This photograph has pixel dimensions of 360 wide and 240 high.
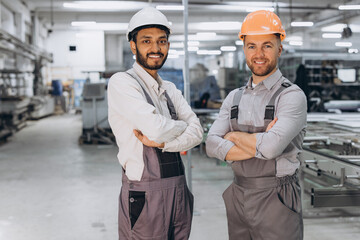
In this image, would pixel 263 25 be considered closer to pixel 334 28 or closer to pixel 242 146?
pixel 242 146

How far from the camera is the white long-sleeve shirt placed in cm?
175

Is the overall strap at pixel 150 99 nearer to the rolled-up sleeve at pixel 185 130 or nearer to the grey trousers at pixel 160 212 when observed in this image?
the rolled-up sleeve at pixel 185 130

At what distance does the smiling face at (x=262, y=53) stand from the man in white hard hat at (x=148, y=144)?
1.42 feet

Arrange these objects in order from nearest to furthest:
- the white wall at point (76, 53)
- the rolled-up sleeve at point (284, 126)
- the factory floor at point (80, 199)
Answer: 1. the rolled-up sleeve at point (284, 126)
2. the factory floor at point (80, 199)
3. the white wall at point (76, 53)

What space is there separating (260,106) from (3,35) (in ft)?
34.5

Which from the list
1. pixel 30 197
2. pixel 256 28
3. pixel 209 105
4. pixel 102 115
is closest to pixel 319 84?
pixel 209 105

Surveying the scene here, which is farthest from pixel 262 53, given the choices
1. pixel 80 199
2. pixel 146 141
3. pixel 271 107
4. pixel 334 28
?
pixel 334 28

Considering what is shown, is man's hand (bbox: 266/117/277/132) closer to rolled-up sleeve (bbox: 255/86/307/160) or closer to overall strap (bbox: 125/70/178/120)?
rolled-up sleeve (bbox: 255/86/307/160)

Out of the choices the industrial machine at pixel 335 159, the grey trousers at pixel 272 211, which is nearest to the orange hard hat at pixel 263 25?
the grey trousers at pixel 272 211

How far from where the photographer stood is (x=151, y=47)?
6.17 feet

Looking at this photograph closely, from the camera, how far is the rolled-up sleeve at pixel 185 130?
1.82 metres

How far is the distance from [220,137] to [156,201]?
1.60 feet

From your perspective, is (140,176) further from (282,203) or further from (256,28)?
(256,28)

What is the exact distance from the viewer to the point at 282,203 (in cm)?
175
